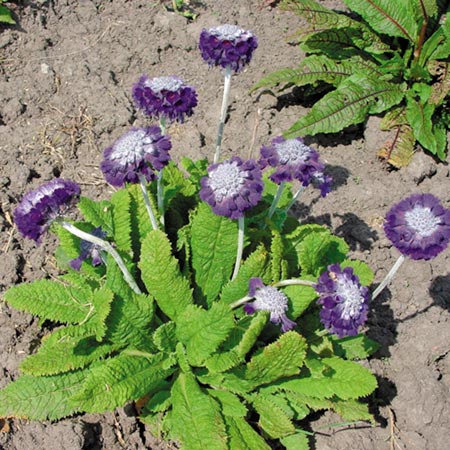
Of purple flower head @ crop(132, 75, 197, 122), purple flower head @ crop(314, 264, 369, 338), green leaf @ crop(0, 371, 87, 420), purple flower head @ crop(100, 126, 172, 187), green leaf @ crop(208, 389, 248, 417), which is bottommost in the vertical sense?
green leaf @ crop(208, 389, 248, 417)

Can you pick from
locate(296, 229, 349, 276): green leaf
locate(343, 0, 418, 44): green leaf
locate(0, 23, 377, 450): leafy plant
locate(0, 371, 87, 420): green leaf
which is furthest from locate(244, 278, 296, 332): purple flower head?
locate(343, 0, 418, 44): green leaf

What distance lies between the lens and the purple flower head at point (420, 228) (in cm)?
231

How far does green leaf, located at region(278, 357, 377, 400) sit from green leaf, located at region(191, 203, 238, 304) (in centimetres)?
62

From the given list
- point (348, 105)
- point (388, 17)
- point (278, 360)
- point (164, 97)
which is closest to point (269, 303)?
point (278, 360)

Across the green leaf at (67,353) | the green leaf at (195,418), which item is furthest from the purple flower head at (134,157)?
the green leaf at (195,418)

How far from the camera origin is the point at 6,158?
4.05 m

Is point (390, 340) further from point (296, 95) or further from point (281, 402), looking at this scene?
point (296, 95)

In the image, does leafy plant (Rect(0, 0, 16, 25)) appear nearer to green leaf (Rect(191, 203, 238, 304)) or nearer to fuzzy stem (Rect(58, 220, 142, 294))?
fuzzy stem (Rect(58, 220, 142, 294))

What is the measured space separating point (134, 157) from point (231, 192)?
16.2 inches

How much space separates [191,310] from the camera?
268cm

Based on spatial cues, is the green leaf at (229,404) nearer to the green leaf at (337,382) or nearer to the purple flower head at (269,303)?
the green leaf at (337,382)

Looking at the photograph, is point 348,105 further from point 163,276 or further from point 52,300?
point 52,300

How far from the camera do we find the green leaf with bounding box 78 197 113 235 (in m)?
2.94

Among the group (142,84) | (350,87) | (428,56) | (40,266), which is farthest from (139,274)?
(428,56)
